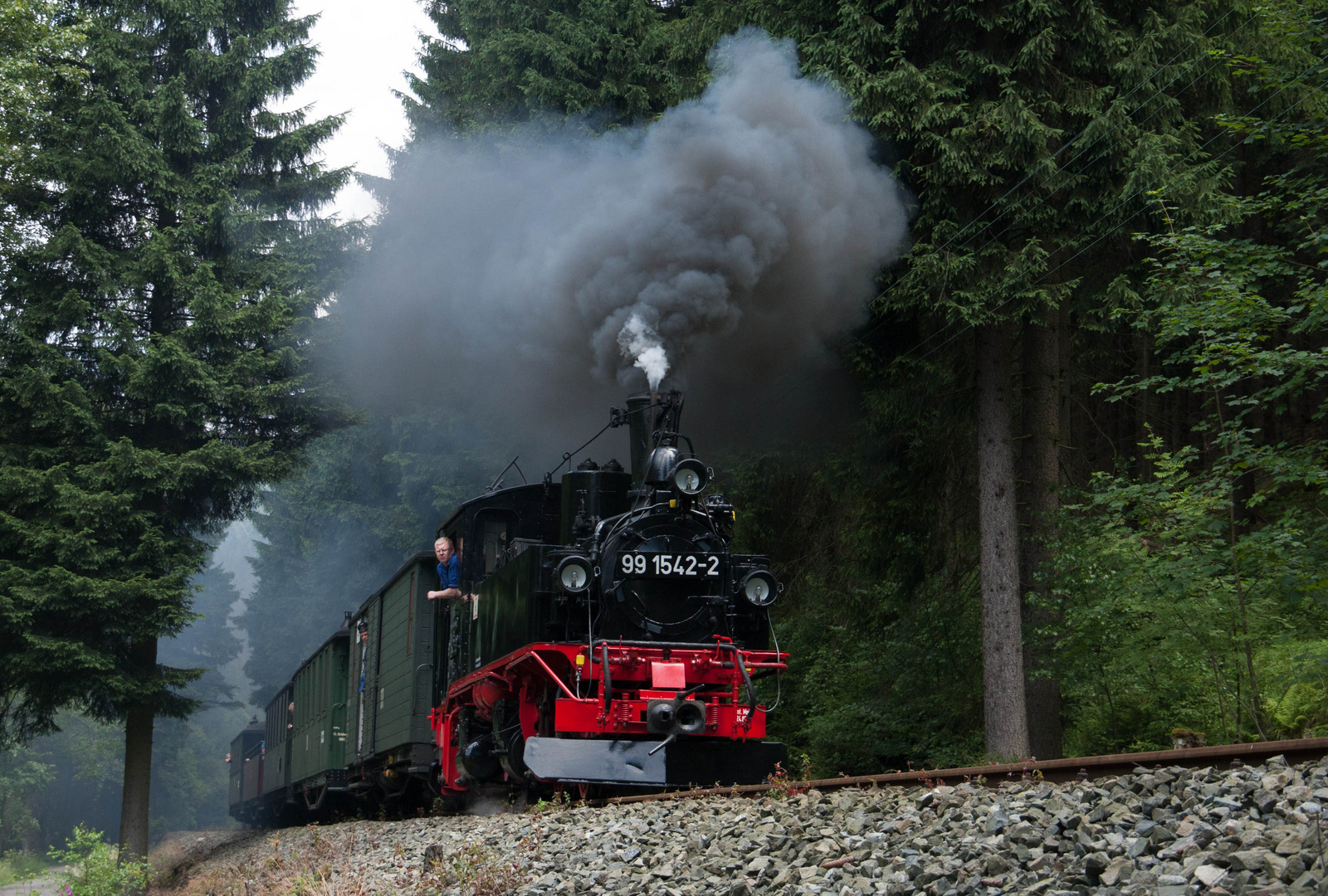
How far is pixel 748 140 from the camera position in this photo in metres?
9.83

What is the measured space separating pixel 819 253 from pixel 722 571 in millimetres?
3497

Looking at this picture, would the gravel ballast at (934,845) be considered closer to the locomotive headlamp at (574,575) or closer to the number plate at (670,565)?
the locomotive headlamp at (574,575)

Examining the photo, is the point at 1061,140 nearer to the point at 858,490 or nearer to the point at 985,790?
the point at 858,490

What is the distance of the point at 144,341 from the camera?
595 inches

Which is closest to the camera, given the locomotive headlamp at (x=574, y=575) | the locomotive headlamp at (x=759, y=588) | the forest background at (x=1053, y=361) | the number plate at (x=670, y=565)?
the forest background at (x=1053, y=361)

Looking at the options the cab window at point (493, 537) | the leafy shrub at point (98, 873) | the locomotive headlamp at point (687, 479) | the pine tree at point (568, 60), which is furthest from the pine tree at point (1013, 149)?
the leafy shrub at point (98, 873)

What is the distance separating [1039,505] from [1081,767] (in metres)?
6.05

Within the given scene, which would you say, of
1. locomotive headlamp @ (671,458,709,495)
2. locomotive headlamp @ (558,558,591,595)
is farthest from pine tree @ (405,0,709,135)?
locomotive headlamp @ (558,558,591,595)

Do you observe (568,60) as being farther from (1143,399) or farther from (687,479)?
(687,479)

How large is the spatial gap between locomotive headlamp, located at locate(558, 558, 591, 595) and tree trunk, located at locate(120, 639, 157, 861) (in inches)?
394

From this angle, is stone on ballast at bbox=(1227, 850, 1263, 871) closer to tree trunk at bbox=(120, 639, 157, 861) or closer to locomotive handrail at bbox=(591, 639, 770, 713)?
locomotive handrail at bbox=(591, 639, 770, 713)

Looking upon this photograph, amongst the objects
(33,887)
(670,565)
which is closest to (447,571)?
(670,565)

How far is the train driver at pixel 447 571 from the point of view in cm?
974

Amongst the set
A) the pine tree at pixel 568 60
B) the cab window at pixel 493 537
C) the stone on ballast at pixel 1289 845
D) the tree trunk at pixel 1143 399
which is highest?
the pine tree at pixel 568 60
